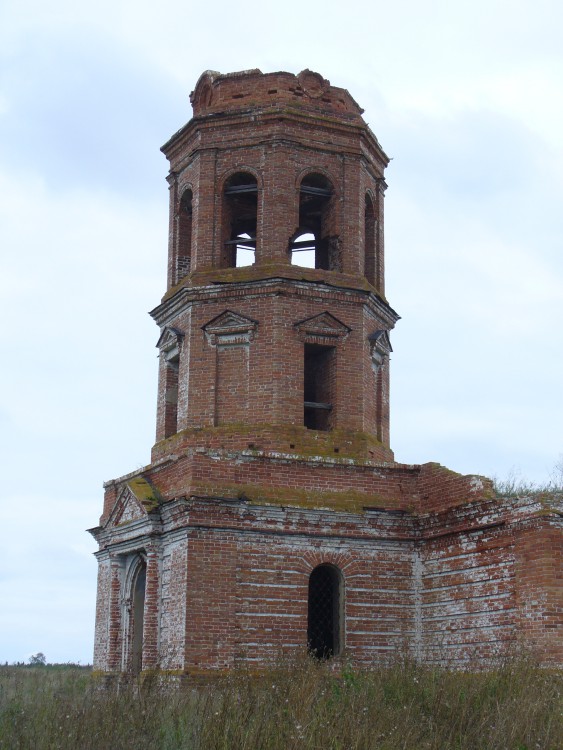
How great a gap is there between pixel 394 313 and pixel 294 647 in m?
7.09

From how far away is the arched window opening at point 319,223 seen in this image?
20297 millimetres

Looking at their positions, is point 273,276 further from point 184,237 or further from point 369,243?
point 184,237

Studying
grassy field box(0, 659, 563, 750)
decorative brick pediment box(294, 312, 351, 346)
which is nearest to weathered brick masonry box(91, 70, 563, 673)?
decorative brick pediment box(294, 312, 351, 346)

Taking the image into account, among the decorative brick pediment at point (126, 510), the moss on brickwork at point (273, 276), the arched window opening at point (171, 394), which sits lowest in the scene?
the decorative brick pediment at point (126, 510)

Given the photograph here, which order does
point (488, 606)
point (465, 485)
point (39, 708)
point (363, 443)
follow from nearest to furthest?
point (39, 708)
point (488, 606)
point (465, 485)
point (363, 443)

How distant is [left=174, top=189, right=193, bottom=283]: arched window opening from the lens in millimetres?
21281

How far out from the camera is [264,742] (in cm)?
1016

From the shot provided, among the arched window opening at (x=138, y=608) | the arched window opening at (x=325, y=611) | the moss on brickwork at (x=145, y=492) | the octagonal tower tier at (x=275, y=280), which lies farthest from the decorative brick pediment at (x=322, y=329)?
the arched window opening at (x=138, y=608)

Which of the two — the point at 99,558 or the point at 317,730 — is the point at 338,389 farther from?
the point at 317,730

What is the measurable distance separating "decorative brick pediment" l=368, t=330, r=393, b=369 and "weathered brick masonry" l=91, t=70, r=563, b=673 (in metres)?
0.04

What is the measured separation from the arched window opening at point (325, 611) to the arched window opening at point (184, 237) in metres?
6.85

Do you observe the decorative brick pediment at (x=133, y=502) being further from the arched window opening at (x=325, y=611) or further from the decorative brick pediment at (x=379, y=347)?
the decorative brick pediment at (x=379, y=347)

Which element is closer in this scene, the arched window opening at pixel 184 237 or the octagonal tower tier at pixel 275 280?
the octagonal tower tier at pixel 275 280

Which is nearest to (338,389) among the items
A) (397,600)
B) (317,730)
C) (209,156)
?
(397,600)
